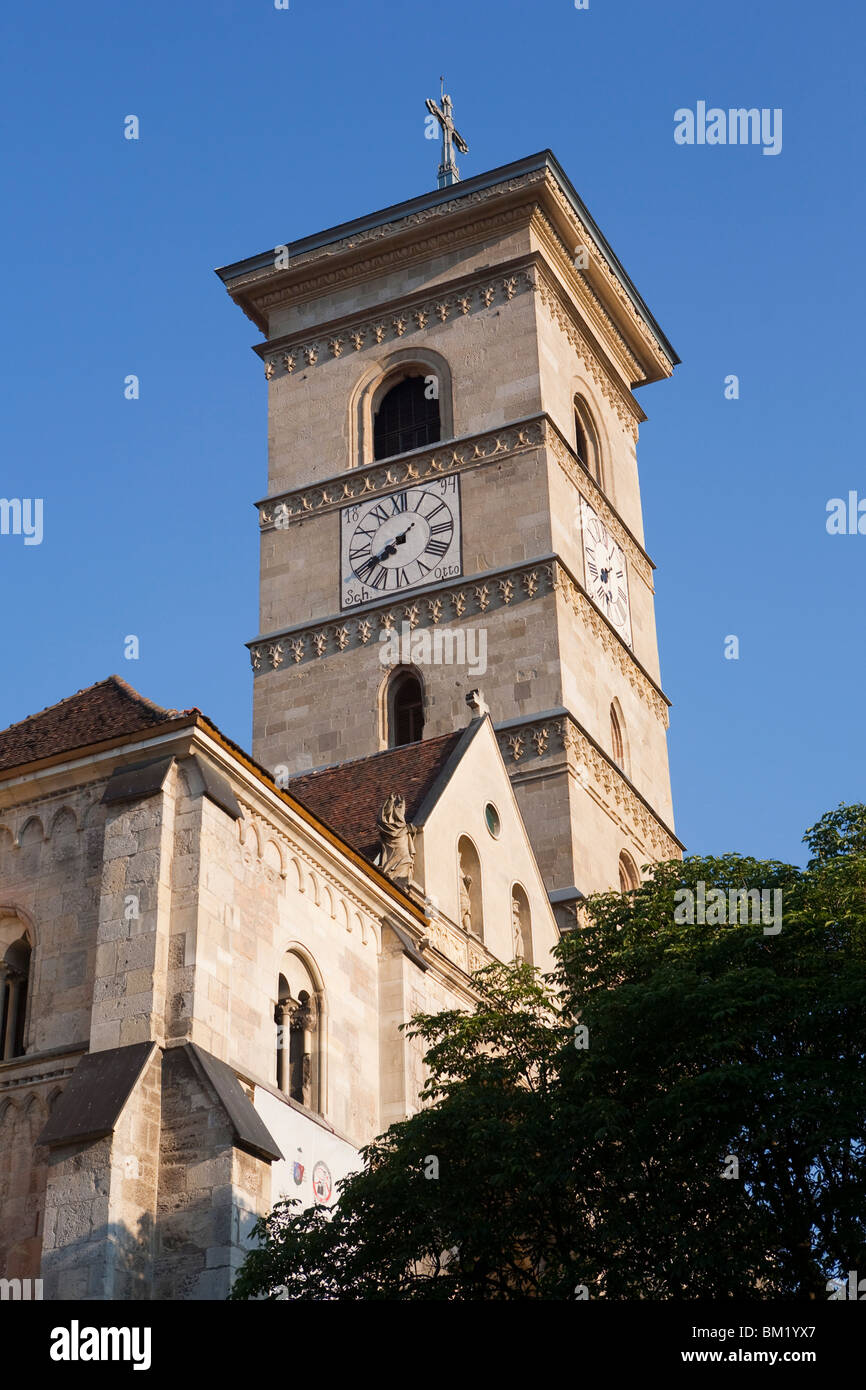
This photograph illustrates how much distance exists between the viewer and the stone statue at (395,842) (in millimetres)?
28156

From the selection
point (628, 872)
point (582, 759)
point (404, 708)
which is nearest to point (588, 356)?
point (404, 708)

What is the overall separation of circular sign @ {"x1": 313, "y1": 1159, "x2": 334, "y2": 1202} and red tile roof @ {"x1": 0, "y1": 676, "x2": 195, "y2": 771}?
17.8 ft

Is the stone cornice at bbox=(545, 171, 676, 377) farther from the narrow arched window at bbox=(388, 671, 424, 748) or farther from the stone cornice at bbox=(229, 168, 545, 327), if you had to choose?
the narrow arched window at bbox=(388, 671, 424, 748)

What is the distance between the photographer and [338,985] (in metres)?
25.4

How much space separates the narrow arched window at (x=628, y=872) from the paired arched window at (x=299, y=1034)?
A: 19971 millimetres

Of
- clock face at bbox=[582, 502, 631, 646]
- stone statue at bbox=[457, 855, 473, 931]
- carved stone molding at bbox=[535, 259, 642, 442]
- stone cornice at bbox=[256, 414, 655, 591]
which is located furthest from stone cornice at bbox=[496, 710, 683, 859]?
carved stone molding at bbox=[535, 259, 642, 442]

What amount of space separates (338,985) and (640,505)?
30.1 metres

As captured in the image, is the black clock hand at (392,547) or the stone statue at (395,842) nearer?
the stone statue at (395,842)

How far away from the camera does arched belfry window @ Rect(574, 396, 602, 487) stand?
50500 mm

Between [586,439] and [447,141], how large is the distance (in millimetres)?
13581

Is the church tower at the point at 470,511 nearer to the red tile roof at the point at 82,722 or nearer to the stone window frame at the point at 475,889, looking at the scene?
the stone window frame at the point at 475,889

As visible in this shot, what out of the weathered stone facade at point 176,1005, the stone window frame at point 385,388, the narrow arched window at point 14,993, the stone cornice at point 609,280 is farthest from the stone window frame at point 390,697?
the narrow arched window at point 14,993

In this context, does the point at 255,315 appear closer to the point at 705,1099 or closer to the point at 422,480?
the point at 422,480

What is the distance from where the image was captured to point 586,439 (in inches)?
2003
